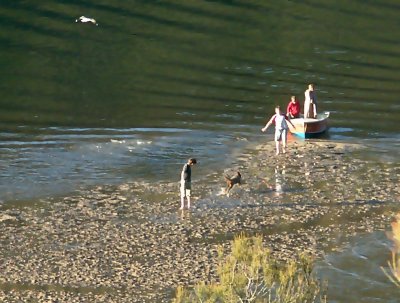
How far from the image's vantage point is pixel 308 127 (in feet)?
118

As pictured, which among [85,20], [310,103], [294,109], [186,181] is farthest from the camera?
[85,20]

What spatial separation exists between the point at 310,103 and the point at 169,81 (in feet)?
33.8

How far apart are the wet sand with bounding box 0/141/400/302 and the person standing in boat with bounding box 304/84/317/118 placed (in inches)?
135

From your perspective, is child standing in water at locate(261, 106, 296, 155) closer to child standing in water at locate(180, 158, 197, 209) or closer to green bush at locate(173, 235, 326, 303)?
child standing in water at locate(180, 158, 197, 209)

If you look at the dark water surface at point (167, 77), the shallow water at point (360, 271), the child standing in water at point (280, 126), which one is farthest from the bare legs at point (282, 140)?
the shallow water at point (360, 271)

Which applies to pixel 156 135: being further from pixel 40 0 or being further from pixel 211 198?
pixel 40 0

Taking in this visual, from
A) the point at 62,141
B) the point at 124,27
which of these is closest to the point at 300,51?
the point at 124,27

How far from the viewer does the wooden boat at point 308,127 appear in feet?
118

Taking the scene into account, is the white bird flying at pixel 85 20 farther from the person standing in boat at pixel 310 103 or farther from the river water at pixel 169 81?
the person standing in boat at pixel 310 103

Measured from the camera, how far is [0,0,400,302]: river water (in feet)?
112

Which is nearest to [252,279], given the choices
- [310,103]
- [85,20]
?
[310,103]

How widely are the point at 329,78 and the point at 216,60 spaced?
5993 millimetres

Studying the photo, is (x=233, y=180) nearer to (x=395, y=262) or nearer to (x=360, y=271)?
(x=360, y=271)

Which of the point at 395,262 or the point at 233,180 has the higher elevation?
the point at 233,180
